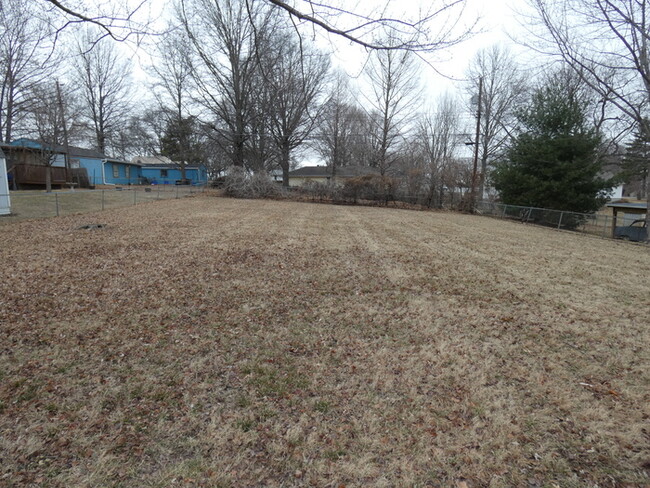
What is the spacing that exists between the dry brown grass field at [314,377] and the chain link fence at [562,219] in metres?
13.6

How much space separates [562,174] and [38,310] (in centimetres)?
2407

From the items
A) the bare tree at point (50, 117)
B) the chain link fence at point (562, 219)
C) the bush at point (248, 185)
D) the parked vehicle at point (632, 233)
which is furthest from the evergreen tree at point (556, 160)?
the bare tree at point (50, 117)

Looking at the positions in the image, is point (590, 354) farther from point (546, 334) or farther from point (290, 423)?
point (290, 423)

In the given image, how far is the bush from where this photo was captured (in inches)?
982

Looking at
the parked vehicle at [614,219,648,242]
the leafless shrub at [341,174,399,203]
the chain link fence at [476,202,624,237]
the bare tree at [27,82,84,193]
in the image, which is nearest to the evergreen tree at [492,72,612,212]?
the chain link fence at [476,202,624,237]

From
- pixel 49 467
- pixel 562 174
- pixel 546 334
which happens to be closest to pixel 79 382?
pixel 49 467

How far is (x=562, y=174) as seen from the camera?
1973cm

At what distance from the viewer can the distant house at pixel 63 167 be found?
22578mm

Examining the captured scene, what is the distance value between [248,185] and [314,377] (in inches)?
924

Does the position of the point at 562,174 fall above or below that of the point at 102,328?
above

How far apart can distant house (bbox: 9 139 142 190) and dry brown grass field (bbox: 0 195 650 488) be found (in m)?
22.4

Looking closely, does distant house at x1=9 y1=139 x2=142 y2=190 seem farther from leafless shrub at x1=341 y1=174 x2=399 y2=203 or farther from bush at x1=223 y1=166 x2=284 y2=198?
leafless shrub at x1=341 y1=174 x2=399 y2=203

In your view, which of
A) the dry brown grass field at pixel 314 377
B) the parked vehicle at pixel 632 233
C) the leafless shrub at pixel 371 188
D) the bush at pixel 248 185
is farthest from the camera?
the bush at pixel 248 185

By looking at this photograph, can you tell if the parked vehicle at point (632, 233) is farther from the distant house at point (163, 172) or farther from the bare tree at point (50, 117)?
the distant house at point (163, 172)
